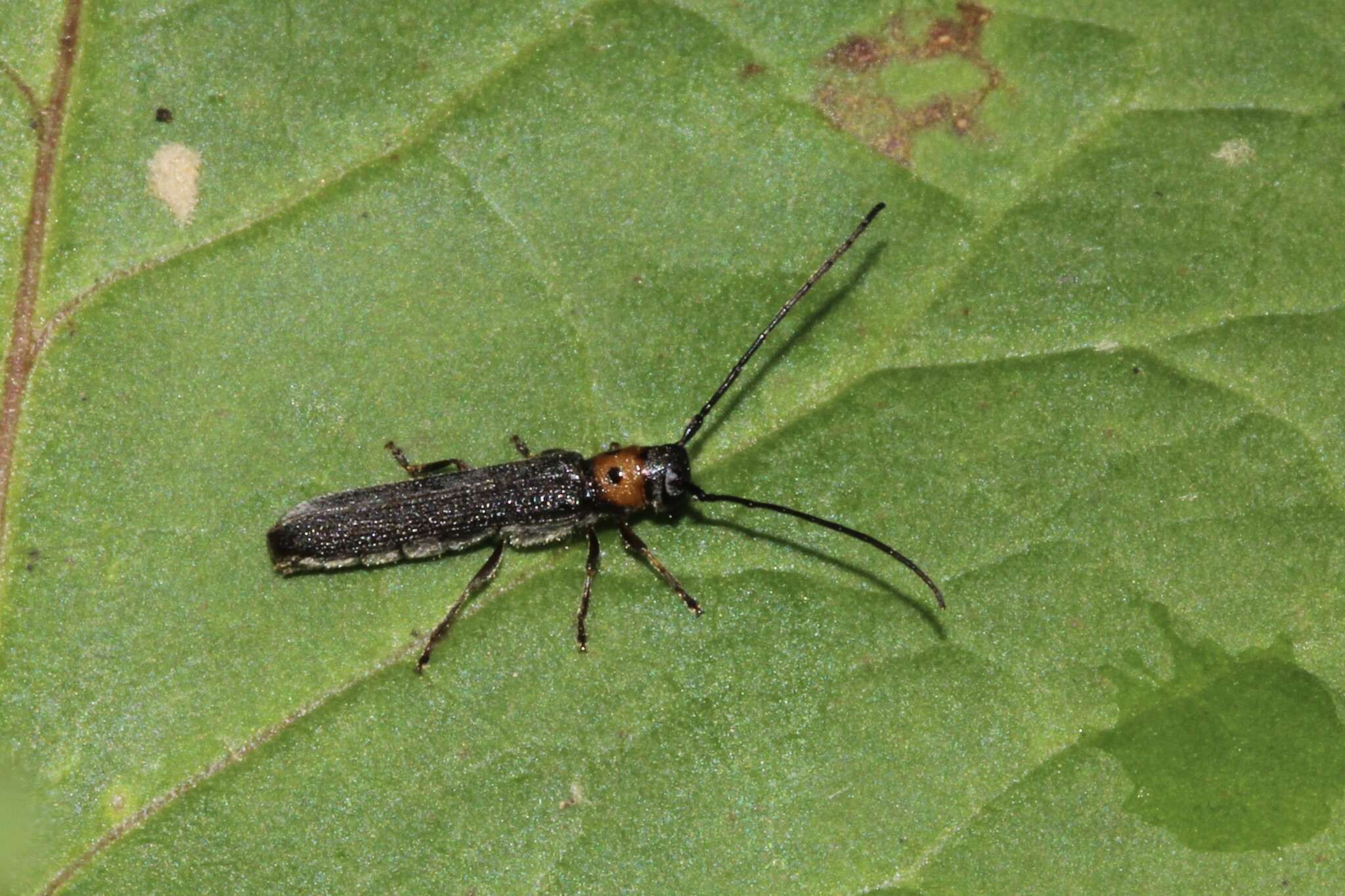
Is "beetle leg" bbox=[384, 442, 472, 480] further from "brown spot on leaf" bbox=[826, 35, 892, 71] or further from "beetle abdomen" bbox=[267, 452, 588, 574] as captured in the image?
"brown spot on leaf" bbox=[826, 35, 892, 71]

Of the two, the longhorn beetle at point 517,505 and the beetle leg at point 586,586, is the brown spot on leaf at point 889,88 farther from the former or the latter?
the beetle leg at point 586,586

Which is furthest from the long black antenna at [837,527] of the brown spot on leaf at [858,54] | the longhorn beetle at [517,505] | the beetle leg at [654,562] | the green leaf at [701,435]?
the brown spot on leaf at [858,54]

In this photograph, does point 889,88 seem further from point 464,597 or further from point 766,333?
point 464,597

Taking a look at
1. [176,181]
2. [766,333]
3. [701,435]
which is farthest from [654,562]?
[176,181]

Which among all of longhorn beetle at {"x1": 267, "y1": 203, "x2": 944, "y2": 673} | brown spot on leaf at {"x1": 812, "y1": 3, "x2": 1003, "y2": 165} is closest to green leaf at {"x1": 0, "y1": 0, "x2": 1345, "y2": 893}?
brown spot on leaf at {"x1": 812, "y1": 3, "x2": 1003, "y2": 165}

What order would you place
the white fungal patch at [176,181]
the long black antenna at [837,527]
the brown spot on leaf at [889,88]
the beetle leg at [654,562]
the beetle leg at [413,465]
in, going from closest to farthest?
the long black antenna at [837,527]
the white fungal patch at [176,181]
the beetle leg at [654,562]
the beetle leg at [413,465]
the brown spot on leaf at [889,88]

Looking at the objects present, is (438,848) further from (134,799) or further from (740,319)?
(740,319)

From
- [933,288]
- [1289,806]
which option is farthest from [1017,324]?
[1289,806]
